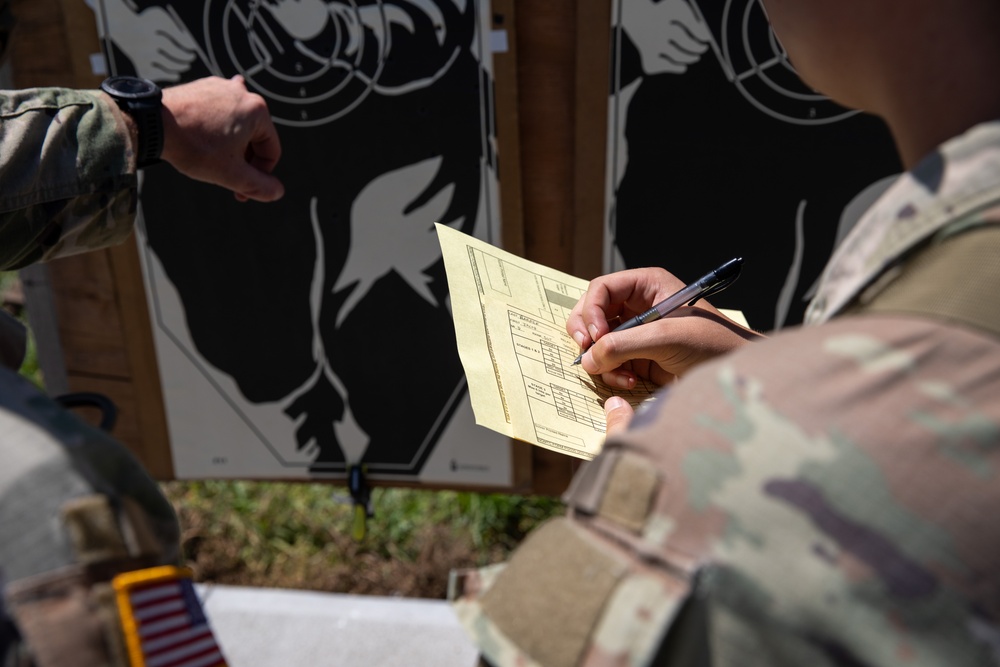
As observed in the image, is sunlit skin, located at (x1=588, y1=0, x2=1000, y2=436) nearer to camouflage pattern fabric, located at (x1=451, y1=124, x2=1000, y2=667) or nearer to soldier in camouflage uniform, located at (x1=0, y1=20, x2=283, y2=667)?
camouflage pattern fabric, located at (x1=451, y1=124, x2=1000, y2=667)

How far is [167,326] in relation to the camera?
1973mm

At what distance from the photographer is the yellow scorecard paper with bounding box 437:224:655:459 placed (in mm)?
985

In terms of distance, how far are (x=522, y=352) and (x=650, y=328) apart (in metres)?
0.18

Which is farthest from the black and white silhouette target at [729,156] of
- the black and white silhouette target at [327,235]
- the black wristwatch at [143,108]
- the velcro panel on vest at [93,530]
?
the velcro panel on vest at [93,530]

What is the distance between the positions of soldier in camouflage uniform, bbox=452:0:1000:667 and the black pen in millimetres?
501

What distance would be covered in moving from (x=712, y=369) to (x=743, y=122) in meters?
1.23

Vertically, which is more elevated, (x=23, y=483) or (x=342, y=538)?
(x=23, y=483)

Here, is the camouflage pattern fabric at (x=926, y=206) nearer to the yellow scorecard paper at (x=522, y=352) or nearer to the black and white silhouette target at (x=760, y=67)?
the yellow scorecard paper at (x=522, y=352)

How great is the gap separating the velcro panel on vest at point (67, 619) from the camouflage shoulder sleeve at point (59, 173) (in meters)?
0.78

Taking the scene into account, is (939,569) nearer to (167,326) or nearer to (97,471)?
Answer: (97,471)

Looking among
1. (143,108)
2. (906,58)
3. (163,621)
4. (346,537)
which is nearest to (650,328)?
(906,58)

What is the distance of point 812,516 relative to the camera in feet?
1.63

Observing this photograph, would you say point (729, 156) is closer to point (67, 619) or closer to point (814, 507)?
point (814, 507)

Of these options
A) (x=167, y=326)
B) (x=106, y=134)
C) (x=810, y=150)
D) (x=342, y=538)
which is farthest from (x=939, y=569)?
(x=342, y=538)
